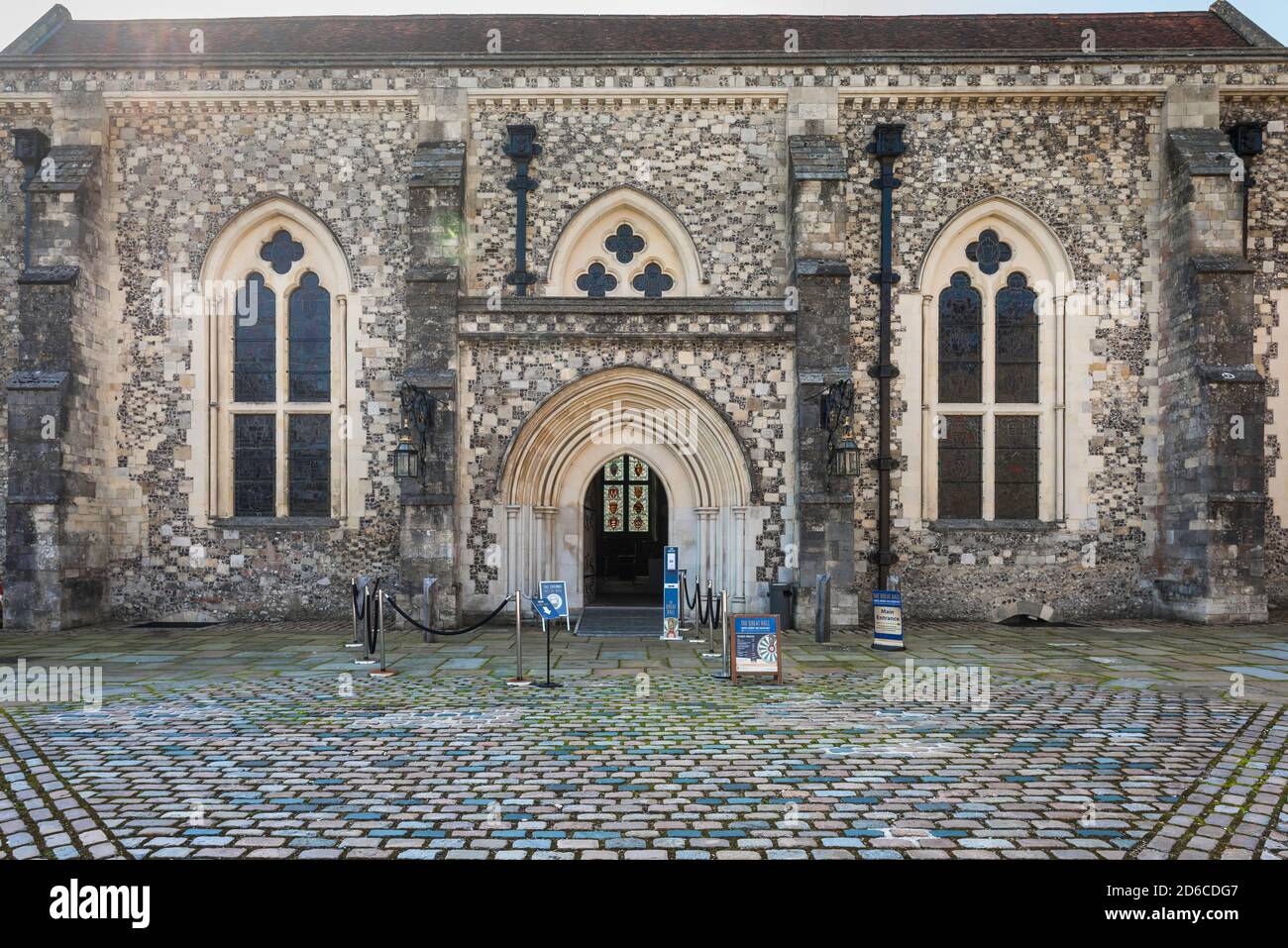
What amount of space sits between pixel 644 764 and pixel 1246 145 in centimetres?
1498

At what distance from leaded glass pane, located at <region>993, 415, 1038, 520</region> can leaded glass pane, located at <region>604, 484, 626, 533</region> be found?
7355 millimetres

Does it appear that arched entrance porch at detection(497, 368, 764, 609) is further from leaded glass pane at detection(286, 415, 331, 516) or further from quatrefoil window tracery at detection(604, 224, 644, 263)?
leaded glass pane at detection(286, 415, 331, 516)

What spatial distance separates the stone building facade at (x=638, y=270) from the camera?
44.1 feet

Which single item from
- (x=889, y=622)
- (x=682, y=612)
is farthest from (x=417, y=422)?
(x=889, y=622)

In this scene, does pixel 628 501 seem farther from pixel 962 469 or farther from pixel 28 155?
pixel 28 155

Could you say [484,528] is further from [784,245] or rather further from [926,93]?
[926,93]

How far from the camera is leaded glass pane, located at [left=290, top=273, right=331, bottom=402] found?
14016 mm

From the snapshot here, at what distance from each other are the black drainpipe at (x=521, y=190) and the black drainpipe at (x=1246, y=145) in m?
11.9

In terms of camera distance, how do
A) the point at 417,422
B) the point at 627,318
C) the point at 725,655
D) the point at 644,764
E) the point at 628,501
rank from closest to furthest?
1. the point at 644,764
2. the point at 725,655
3. the point at 417,422
4. the point at 627,318
5. the point at 628,501

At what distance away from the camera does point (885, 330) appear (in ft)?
44.7

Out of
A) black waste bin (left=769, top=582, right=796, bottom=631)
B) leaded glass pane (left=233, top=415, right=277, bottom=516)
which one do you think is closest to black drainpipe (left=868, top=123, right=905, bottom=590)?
black waste bin (left=769, top=582, right=796, bottom=631)

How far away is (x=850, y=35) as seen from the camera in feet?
53.4

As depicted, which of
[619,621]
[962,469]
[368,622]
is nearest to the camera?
[368,622]

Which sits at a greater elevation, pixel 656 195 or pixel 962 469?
pixel 656 195
